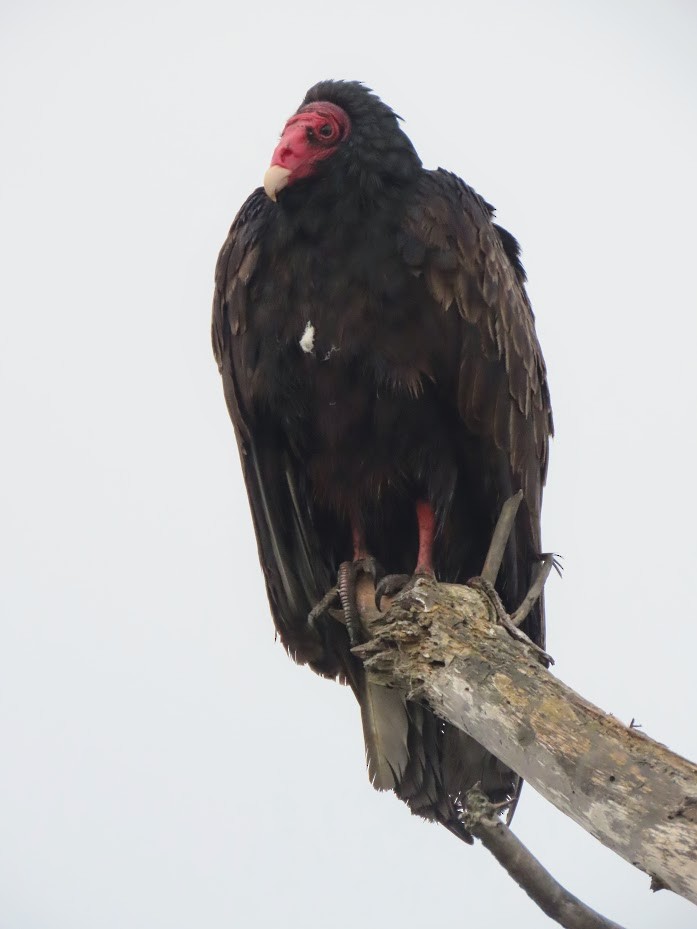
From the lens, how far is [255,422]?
430cm

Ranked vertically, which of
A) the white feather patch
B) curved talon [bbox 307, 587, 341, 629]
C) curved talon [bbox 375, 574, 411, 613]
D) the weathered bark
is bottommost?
the weathered bark

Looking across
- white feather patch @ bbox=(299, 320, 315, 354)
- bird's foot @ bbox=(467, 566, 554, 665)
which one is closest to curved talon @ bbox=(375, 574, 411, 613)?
bird's foot @ bbox=(467, 566, 554, 665)

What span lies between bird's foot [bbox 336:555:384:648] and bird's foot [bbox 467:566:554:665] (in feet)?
1.72

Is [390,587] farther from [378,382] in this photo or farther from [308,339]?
[308,339]

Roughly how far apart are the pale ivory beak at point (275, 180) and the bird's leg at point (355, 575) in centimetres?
123

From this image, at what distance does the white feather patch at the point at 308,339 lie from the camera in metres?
4.08

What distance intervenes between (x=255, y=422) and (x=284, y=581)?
23.4 inches

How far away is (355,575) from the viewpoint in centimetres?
431

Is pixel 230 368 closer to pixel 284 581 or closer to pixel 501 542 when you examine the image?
pixel 284 581

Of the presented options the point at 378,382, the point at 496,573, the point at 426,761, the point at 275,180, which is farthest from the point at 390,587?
the point at 275,180

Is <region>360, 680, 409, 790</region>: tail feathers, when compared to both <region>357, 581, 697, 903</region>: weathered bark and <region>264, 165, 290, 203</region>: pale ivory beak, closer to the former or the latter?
<region>357, 581, 697, 903</region>: weathered bark

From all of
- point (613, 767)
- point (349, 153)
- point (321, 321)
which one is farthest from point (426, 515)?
point (613, 767)

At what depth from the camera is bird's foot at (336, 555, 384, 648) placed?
4.15 metres

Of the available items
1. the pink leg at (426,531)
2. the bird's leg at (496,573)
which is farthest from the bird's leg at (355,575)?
the bird's leg at (496,573)
